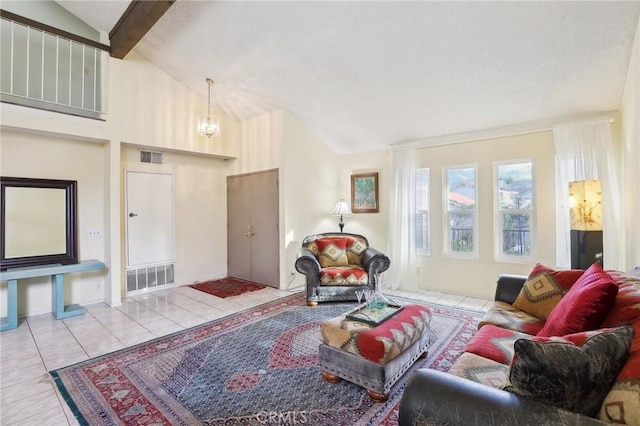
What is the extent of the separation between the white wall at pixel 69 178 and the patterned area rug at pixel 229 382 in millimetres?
1993

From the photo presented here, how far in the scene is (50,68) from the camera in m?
3.80

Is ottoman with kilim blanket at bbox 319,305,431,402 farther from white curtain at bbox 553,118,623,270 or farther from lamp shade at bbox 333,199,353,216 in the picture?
lamp shade at bbox 333,199,353,216

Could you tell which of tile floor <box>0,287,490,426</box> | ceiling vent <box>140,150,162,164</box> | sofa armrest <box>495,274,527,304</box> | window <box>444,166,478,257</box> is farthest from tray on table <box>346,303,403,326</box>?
ceiling vent <box>140,150,162,164</box>

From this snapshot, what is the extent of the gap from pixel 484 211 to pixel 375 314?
2.78m

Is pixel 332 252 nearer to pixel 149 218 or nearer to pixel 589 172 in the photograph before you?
pixel 149 218

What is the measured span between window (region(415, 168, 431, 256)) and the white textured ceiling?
65 centimetres

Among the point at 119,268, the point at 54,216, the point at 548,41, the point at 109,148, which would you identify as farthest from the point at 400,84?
the point at 54,216

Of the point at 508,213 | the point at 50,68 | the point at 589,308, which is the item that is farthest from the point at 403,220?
the point at 50,68

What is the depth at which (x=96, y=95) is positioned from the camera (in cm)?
407

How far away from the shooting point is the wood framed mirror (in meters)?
3.53

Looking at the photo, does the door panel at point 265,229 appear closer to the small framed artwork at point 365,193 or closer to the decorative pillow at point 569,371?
the small framed artwork at point 365,193

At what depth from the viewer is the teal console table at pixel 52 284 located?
130 inches

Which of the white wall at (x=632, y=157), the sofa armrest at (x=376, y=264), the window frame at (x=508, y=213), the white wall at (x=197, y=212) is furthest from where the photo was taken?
the white wall at (x=197, y=212)

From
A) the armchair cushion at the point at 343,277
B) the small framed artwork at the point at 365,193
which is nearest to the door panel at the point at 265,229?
the armchair cushion at the point at 343,277
